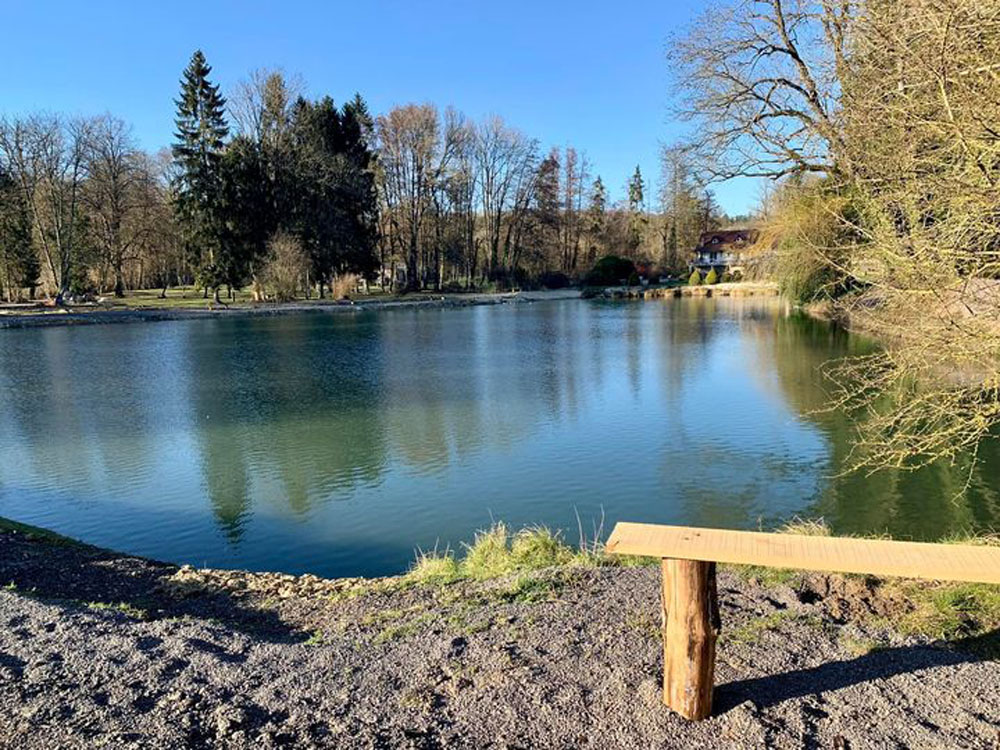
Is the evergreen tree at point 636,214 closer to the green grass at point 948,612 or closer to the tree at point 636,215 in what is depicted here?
the tree at point 636,215

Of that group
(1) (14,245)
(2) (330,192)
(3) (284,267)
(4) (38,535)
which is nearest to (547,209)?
(2) (330,192)

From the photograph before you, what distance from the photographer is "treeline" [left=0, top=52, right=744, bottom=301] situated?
40.3m

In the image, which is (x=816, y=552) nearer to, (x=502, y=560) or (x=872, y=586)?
(x=872, y=586)

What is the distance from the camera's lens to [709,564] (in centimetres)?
296

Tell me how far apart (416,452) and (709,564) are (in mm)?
8940

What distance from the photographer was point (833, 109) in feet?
27.3

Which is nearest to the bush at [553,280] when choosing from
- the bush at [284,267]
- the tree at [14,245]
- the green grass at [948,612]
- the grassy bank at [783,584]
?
the bush at [284,267]

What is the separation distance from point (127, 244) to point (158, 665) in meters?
48.8

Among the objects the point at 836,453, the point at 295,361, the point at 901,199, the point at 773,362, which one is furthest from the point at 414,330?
the point at 901,199

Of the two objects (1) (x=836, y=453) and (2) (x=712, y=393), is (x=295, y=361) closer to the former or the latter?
(2) (x=712, y=393)

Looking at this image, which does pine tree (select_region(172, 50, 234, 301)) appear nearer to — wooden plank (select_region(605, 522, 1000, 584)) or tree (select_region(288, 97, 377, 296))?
tree (select_region(288, 97, 377, 296))

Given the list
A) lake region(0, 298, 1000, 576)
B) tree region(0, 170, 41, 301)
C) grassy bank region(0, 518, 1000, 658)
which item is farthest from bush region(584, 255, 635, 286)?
grassy bank region(0, 518, 1000, 658)

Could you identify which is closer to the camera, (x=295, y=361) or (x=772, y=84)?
(x=772, y=84)

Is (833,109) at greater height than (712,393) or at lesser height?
greater
